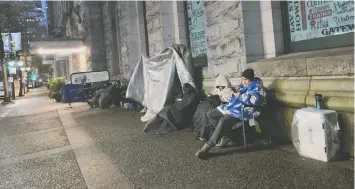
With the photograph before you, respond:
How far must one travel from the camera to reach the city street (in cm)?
338

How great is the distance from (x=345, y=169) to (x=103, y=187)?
2.71 metres

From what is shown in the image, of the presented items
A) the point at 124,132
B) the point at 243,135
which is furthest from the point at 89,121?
the point at 243,135

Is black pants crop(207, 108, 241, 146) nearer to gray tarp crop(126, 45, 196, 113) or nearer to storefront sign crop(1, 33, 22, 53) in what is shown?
gray tarp crop(126, 45, 196, 113)

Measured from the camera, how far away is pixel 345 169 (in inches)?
135

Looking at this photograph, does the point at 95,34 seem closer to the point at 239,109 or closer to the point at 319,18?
the point at 319,18

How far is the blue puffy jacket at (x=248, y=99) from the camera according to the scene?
4.26m

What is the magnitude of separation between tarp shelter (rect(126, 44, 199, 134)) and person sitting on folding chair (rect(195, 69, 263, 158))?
5.59 feet

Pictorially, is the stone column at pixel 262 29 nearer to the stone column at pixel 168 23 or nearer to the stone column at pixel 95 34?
the stone column at pixel 168 23

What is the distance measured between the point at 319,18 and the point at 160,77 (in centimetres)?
371

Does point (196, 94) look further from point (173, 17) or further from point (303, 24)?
point (173, 17)

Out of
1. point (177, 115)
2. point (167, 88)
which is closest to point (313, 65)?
point (177, 115)

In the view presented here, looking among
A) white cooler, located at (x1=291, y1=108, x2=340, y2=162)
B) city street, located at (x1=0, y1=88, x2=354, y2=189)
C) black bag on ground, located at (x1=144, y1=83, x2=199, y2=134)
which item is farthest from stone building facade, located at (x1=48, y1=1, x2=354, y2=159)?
black bag on ground, located at (x1=144, y1=83, x2=199, y2=134)

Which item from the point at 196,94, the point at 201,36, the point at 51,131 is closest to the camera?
the point at 196,94

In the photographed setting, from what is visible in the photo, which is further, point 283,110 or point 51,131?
point 51,131
